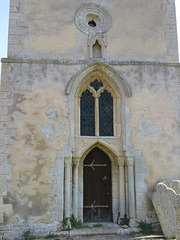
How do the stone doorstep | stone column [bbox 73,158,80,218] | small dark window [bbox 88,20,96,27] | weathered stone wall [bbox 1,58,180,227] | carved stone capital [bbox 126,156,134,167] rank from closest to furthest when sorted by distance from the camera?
the stone doorstep < weathered stone wall [bbox 1,58,180,227] < stone column [bbox 73,158,80,218] < carved stone capital [bbox 126,156,134,167] < small dark window [bbox 88,20,96,27]

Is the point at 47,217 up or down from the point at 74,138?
down

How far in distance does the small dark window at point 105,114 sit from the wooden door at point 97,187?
0.67 meters

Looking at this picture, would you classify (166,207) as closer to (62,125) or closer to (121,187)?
(121,187)

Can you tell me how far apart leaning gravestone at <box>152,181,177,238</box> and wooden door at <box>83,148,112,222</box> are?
1.60 m

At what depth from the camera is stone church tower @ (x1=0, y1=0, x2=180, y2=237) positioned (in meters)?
7.33

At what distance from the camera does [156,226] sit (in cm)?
738

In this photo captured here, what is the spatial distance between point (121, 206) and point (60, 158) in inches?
89.2

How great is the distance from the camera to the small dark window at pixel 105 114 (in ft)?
26.9

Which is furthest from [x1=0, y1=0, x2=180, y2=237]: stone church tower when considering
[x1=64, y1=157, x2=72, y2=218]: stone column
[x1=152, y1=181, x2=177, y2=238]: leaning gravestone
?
[x1=152, y1=181, x2=177, y2=238]: leaning gravestone

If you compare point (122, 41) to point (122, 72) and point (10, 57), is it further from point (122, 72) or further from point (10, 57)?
point (10, 57)

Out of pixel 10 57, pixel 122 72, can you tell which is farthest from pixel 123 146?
pixel 10 57

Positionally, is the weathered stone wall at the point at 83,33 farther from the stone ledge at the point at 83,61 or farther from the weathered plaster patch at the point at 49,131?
the weathered plaster patch at the point at 49,131

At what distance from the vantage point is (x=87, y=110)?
324 inches

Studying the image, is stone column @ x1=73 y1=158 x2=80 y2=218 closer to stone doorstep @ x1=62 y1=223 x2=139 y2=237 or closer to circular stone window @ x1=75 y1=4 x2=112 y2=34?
stone doorstep @ x1=62 y1=223 x2=139 y2=237
